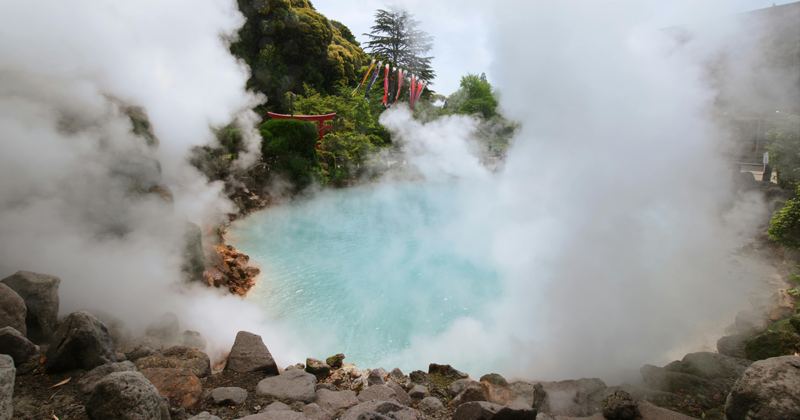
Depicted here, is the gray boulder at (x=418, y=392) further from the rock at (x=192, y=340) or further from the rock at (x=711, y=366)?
the rock at (x=192, y=340)

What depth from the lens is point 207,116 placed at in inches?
399

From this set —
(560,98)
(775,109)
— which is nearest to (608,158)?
(560,98)

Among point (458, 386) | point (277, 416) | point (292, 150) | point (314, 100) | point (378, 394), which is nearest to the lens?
point (277, 416)

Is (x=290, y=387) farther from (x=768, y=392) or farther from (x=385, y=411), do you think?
(x=768, y=392)

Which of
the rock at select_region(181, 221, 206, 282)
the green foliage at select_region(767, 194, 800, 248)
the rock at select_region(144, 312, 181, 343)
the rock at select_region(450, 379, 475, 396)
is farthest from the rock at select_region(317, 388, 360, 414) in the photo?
the green foliage at select_region(767, 194, 800, 248)

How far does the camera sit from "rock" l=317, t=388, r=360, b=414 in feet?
10.7

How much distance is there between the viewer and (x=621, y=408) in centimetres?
296

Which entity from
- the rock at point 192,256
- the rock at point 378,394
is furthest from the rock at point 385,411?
the rock at point 192,256

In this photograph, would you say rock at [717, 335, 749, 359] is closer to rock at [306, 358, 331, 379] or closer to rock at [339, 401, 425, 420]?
rock at [339, 401, 425, 420]

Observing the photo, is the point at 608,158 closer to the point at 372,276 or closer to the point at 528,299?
the point at 528,299

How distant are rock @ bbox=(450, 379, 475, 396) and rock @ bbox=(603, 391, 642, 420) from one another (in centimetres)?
140

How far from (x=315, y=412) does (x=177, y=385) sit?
3.93 ft

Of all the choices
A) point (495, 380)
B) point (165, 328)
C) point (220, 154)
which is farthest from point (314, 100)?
point (495, 380)

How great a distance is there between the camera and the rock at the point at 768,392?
2234 millimetres
